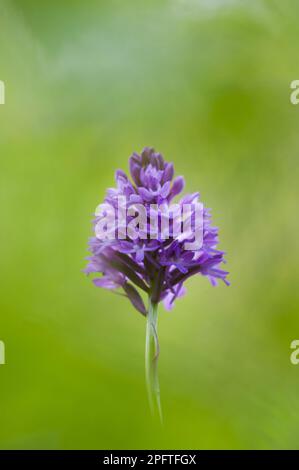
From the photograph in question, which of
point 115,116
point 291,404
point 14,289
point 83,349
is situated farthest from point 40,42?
point 291,404

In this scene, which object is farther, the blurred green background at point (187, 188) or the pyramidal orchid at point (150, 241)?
the pyramidal orchid at point (150, 241)

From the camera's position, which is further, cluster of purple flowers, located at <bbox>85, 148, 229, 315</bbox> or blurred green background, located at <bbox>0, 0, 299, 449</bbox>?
cluster of purple flowers, located at <bbox>85, 148, 229, 315</bbox>

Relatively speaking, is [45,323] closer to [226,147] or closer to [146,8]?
[226,147]

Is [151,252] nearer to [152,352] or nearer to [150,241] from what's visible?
[150,241]

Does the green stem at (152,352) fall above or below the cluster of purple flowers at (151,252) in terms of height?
below

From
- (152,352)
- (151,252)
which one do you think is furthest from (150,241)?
(152,352)

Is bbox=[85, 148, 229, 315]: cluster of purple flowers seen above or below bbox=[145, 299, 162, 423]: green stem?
above
